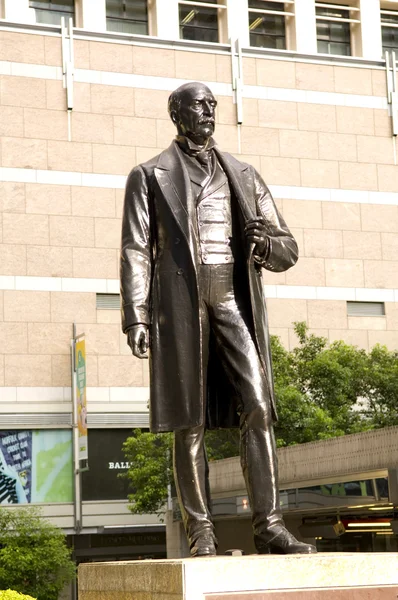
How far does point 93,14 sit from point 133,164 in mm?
5768

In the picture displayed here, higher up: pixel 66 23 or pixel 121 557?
pixel 66 23

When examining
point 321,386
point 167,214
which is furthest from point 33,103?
point 167,214

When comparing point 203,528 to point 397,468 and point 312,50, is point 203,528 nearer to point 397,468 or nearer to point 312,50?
point 397,468

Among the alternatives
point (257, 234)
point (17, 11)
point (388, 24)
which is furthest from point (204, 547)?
point (388, 24)

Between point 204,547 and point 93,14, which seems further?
point 93,14

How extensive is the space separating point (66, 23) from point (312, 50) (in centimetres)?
933

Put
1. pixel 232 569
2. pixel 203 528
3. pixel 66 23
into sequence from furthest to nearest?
1. pixel 66 23
2. pixel 203 528
3. pixel 232 569

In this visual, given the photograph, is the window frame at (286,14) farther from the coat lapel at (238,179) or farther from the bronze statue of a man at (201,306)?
the bronze statue of a man at (201,306)

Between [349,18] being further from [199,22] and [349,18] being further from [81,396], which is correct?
[81,396]

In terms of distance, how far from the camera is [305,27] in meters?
43.7

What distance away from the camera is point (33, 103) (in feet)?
131

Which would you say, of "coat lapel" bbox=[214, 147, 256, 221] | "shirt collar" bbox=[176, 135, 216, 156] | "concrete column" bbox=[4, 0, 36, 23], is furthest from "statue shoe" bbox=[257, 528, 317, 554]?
"concrete column" bbox=[4, 0, 36, 23]

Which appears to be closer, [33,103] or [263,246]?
[263,246]

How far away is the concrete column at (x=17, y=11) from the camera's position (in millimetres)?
40219
